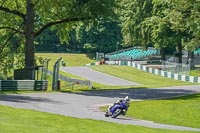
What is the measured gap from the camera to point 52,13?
4403 cm

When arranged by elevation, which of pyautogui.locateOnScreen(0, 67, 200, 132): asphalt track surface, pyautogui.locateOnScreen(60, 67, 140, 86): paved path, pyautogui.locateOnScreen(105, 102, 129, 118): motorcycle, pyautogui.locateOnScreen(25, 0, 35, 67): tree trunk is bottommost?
pyautogui.locateOnScreen(60, 67, 140, 86): paved path

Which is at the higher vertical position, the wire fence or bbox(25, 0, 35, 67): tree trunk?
bbox(25, 0, 35, 67): tree trunk

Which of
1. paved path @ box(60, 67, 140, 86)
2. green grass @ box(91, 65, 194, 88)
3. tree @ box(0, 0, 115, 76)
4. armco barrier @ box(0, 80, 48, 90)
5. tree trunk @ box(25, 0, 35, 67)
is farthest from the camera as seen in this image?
green grass @ box(91, 65, 194, 88)

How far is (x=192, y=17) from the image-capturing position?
4081 centimetres

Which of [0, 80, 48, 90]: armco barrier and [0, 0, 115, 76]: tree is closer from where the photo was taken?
[0, 80, 48, 90]: armco barrier

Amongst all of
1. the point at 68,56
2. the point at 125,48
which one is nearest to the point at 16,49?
the point at 68,56

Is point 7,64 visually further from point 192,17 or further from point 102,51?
point 102,51

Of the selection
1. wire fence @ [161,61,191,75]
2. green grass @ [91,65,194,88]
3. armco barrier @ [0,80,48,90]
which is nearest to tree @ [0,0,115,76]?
armco barrier @ [0,80,48,90]

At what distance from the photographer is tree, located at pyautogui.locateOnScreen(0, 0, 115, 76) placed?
40406 mm

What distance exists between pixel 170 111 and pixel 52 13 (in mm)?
19290

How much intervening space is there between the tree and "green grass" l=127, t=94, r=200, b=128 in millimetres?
10963

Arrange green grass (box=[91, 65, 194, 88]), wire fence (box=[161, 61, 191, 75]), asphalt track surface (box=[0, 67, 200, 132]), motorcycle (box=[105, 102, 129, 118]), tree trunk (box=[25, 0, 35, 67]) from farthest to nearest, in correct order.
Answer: wire fence (box=[161, 61, 191, 75]), green grass (box=[91, 65, 194, 88]), tree trunk (box=[25, 0, 35, 67]), motorcycle (box=[105, 102, 129, 118]), asphalt track surface (box=[0, 67, 200, 132])

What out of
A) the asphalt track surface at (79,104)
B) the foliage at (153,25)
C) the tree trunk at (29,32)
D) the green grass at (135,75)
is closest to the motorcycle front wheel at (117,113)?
the asphalt track surface at (79,104)

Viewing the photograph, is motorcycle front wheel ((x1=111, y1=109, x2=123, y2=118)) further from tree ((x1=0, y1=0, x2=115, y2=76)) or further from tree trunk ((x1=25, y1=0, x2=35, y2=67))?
tree trunk ((x1=25, y1=0, x2=35, y2=67))
